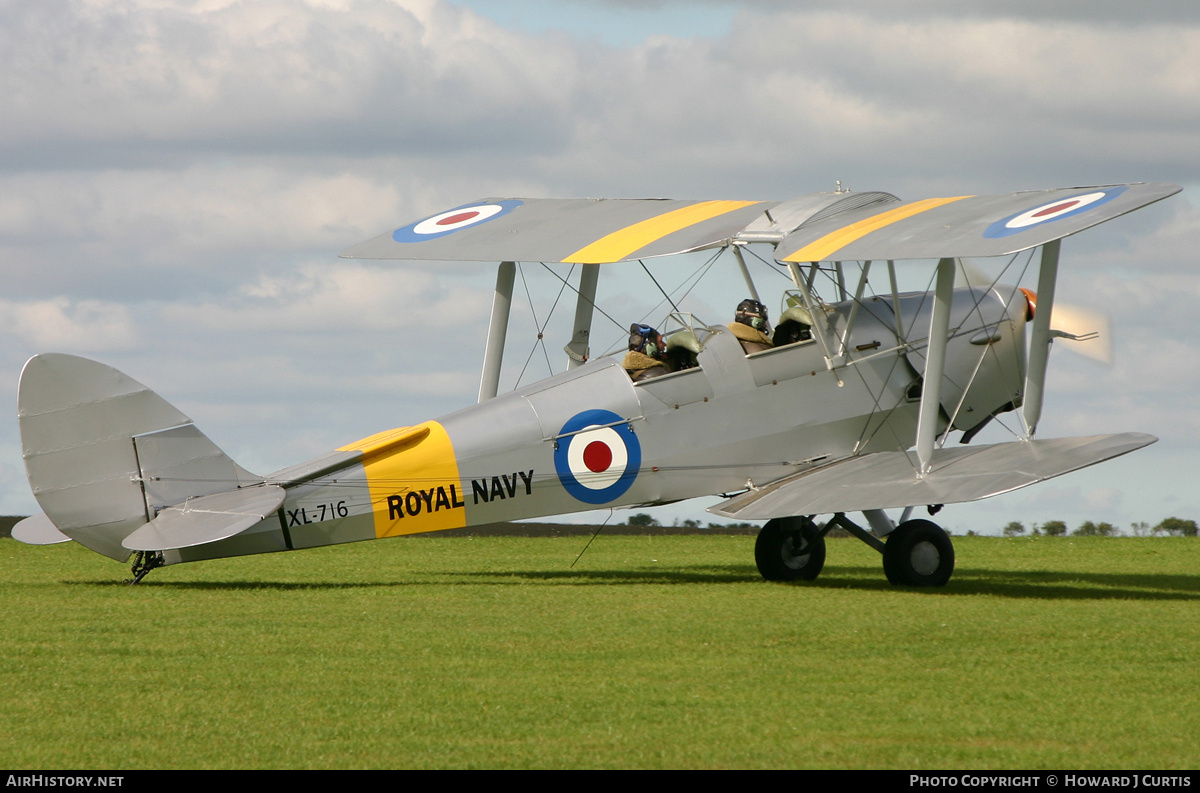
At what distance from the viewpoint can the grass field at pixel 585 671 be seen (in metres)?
5.66

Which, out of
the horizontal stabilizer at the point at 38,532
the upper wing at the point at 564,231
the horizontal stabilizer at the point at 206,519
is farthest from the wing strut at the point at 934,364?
the horizontal stabilizer at the point at 38,532

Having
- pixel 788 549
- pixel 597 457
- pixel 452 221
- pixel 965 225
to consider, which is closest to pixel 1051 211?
pixel 965 225

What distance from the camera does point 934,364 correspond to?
35.8 ft

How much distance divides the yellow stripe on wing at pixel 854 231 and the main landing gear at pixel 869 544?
209 centimetres

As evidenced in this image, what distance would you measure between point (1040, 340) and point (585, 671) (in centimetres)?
598

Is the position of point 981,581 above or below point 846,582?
below

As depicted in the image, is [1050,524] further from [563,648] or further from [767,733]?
[767,733]

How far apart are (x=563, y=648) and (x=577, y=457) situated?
3.35 m

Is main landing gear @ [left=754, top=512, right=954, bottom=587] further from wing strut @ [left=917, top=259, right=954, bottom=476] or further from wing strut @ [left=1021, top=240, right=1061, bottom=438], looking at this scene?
wing strut @ [left=1021, top=240, right=1061, bottom=438]

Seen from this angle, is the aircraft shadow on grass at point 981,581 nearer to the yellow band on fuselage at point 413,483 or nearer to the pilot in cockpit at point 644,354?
the yellow band on fuselage at point 413,483

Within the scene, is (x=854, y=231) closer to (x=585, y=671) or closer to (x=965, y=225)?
(x=965, y=225)

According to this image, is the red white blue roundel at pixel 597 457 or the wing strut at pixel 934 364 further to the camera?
the red white blue roundel at pixel 597 457
